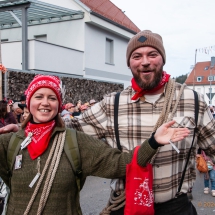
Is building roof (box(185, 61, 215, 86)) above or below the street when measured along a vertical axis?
above

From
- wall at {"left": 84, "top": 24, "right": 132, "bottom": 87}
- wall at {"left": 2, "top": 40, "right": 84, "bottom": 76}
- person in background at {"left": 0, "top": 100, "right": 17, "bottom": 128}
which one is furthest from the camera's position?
wall at {"left": 84, "top": 24, "right": 132, "bottom": 87}

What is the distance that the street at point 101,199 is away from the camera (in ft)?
16.5

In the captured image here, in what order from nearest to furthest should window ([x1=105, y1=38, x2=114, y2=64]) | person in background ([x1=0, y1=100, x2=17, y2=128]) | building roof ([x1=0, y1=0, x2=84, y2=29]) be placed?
person in background ([x1=0, y1=100, x2=17, y2=128]) < building roof ([x1=0, y1=0, x2=84, y2=29]) < window ([x1=105, y1=38, x2=114, y2=64])

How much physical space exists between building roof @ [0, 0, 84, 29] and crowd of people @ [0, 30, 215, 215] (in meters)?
9.93

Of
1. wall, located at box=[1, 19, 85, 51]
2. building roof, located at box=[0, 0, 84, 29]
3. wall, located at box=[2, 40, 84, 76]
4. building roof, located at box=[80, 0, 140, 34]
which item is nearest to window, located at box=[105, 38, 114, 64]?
building roof, located at box=[80, 0, 140, 34]

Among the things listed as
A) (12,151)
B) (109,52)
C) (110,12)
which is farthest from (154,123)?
(110,12)

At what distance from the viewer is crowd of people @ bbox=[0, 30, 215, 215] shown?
6.63 feet

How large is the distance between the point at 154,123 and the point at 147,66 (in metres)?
0.42

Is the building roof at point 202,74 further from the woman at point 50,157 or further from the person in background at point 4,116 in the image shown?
the woman at point 50,157

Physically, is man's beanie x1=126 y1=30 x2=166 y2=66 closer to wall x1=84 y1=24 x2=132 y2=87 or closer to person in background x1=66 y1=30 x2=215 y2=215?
person in background x1=66 y1=30 x2=215 y2=215

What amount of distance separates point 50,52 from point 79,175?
10.9 meters

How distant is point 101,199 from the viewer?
17.9ft

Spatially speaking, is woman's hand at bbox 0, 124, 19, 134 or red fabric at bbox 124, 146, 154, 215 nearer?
red fabric at bbox 124, 146, 154, 215

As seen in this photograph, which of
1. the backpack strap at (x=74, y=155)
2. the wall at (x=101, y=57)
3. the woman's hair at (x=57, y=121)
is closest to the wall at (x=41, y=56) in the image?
the wall at (x=101, y=57)
